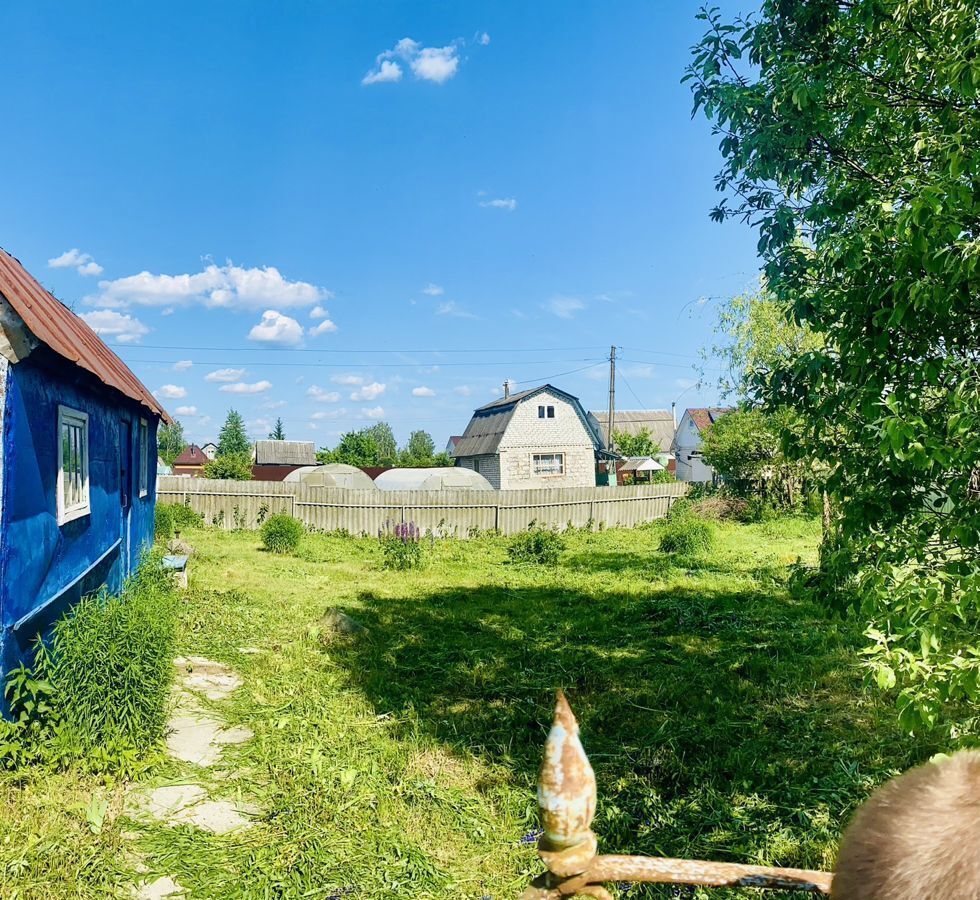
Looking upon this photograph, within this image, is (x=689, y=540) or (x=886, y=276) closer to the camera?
(x=886, y=276)

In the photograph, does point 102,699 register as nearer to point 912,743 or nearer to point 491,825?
point 491,825

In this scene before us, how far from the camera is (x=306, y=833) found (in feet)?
15.0

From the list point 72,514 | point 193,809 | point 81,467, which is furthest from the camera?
point 81,467

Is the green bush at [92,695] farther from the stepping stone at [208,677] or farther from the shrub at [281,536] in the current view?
the shrub at [281,536]

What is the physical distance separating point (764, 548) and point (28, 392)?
16160 millimetres

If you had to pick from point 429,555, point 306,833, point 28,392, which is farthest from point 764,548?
point 28,392

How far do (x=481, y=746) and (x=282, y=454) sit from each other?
58523 millimetres

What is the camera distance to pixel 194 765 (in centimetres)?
555

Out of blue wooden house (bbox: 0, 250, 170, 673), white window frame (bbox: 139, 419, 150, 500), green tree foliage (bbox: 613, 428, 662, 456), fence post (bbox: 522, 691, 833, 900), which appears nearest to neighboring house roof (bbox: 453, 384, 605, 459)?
green tree foliage (bbox: 613, 428, 662, 456)

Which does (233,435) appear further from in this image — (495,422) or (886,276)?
(886,276)

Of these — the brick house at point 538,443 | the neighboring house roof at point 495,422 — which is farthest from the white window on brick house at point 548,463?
the neighboring house roof at point 495,422

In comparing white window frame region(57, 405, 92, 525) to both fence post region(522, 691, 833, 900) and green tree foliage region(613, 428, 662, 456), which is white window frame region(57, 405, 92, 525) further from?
green tree foliage region(613, 428, 662, 456)

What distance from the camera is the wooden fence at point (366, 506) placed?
21.1m

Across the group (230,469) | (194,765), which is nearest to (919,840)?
(194,765)
